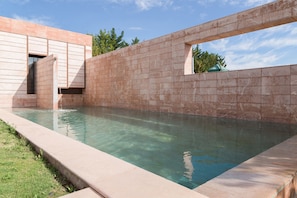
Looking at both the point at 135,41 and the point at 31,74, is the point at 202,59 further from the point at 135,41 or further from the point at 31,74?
the point at 31,74

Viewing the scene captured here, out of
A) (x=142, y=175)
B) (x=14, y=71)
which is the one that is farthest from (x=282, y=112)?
(x=14, y=71)

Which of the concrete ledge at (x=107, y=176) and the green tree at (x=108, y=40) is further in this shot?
the green tree at (x=108, y=40)

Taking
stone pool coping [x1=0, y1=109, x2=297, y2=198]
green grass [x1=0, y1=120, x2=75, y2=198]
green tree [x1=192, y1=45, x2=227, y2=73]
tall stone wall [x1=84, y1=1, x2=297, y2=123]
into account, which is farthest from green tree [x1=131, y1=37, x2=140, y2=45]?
stone pool coping [x1=0, y1=109, x2=297, y2=198]

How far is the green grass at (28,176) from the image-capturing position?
163cm

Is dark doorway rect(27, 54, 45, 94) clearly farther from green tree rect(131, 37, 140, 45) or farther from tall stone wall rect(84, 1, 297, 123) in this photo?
green tree rect(131, 37, 140, 45)

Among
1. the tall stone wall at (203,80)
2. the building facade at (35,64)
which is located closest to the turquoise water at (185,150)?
the tall stone wall at (203,80)

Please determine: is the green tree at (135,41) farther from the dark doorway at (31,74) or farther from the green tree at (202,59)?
the dark doorway at (31,74)

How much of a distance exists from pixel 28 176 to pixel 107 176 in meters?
0.88

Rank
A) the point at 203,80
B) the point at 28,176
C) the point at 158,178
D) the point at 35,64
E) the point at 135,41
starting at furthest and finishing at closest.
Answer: the point at 135,41
the point at 35,64
the point at 203,80
the point at 28,176
the point at 158,178

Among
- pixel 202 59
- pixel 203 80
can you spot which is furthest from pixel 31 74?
pixel 202 59

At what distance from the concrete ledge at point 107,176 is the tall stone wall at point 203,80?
5275mm

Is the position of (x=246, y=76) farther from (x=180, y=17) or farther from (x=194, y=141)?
(x=180, y=17)

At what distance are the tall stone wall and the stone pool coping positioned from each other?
3870mm

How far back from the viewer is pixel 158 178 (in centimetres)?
160
